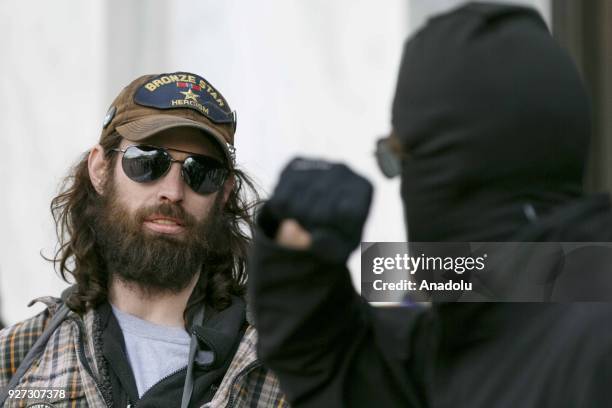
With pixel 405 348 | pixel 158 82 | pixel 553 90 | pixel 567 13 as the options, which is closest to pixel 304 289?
pixel 405 348

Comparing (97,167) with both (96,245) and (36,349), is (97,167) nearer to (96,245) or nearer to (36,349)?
(96,245)

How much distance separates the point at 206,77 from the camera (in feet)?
15.6

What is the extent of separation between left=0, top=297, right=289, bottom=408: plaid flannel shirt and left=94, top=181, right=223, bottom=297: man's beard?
0.19 metres

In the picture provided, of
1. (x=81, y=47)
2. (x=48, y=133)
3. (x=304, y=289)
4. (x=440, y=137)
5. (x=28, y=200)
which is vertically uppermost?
(x=440, y=137)

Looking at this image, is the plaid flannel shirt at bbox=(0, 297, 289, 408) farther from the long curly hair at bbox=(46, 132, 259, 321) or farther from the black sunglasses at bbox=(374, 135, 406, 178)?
the black sunglasses at bbox=(374, 135, 406, 178)

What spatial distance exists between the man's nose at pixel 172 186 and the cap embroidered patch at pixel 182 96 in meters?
0.19

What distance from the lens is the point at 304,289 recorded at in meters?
1.66

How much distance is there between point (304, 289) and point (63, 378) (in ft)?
4.31

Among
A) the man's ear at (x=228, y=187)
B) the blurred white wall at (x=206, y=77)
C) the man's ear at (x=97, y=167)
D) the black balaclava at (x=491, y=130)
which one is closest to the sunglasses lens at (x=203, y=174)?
the man's ear at (x=228, y=187)

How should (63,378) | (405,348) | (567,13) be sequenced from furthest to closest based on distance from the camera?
(567,13) → (63,378) → (405,348)

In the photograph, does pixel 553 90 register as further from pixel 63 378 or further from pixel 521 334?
pixel 63 378

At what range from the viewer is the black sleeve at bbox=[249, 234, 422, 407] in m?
1.64

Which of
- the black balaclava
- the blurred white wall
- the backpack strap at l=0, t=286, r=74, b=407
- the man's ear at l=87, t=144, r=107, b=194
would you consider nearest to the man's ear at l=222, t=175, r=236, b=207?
the man's ear at l=87, t=144, r=107, b=194

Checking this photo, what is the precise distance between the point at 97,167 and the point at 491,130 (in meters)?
1.83
